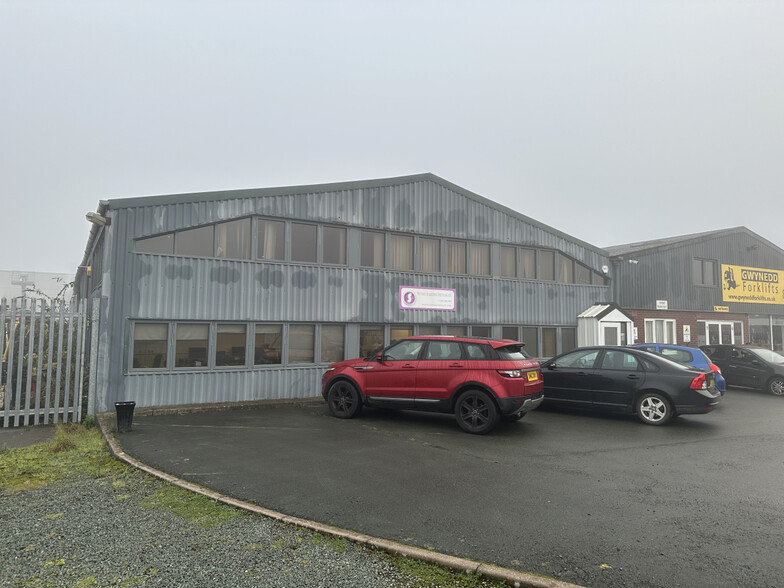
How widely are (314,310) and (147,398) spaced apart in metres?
4.29

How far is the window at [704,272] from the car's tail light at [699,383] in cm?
1492

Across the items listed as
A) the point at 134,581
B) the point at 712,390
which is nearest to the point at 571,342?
the point at 712,390

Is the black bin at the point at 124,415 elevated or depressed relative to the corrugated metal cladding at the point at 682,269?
depressed

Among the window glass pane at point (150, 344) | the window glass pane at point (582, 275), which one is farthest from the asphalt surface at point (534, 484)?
the window glass pane at point (582, 275)

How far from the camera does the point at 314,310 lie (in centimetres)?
1237

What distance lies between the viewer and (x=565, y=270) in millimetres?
17500

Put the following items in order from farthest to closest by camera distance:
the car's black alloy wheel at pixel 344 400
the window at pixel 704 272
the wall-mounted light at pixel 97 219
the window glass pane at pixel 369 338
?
1. the window at pixel 704 272
2. the window glass pane at pixel 369 338
3. the wall-mounted light at pixel 97 219
4. the car's black alloy wheel at pixel 344 400

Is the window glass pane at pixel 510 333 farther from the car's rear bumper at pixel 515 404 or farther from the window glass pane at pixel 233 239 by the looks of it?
the window glass pane at pixel 233 239

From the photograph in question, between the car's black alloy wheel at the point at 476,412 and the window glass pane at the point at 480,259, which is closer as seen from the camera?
the car's black alloy wheel at the point at 476,412

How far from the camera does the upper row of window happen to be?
11.2 meters

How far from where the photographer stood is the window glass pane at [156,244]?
10.5m

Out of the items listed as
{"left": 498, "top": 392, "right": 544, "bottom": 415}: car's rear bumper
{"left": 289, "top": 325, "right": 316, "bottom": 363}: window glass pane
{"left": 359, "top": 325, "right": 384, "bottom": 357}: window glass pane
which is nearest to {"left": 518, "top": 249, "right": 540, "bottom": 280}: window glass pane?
{"left": 359, "top": 325, "right": 384, "bottom": 357}: window glass pane

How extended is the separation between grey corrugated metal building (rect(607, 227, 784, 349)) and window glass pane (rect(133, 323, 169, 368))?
16204mm

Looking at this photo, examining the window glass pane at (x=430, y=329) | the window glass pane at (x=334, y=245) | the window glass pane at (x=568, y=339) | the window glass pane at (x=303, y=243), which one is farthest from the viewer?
the window glass pane at (x=568, y=339)
